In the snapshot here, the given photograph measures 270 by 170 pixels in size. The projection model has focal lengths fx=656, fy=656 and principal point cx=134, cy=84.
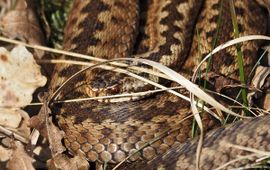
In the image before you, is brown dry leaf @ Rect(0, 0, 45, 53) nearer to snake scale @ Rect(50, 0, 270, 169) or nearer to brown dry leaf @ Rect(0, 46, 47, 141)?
snake scale @ Rect(50, 0, 270, 169)

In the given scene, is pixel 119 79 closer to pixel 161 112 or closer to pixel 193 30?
pixel 161 112

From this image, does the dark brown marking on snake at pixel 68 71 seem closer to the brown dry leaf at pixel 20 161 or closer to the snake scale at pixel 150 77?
the snake scale at pixel 150 77

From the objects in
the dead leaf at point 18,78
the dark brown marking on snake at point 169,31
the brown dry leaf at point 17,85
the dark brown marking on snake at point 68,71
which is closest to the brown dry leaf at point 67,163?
the brown dry leaf at point 17,85

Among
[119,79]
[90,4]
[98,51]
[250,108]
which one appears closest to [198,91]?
[250,108]

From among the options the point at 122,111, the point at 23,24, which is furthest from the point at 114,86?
the point at 23,24

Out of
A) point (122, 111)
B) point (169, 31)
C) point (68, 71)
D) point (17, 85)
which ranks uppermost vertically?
point (169, 31)

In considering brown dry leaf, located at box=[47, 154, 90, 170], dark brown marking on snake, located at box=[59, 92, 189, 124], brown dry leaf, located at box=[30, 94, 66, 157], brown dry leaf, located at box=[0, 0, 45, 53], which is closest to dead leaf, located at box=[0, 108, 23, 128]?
brown dry leaf, located at box=[30, 94, 66, 157]

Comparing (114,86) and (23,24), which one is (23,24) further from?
(114,86)
